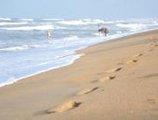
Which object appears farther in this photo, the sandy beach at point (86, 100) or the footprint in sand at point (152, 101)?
the footprint in sand at point (152, 101)

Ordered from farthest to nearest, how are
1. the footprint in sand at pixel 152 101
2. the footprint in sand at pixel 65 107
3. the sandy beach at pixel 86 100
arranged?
the footprint in sand at pixel 65 107, the footprint in sand at pixel 152 101, the sandy beach at pixel 86 100

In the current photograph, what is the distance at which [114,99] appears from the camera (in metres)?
4.50

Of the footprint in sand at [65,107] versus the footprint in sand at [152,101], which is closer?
the footprint in sand at [152,101]

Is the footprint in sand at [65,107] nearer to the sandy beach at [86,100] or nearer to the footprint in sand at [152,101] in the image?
the sandy beach at [86,100]

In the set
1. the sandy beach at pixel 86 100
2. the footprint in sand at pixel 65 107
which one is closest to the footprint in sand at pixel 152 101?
the sandy beach at pixel 86 100

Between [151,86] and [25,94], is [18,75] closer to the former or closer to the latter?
[25,94]

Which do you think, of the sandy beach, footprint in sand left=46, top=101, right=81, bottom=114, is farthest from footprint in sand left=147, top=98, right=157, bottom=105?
footprint in sand left=46, top=101, right=81, bottom=114

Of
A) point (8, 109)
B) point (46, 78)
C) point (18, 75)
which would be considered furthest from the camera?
point (18, 75)

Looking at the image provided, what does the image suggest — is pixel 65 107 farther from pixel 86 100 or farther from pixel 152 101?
pixel 152 101

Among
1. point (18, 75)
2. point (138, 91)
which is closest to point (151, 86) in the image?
point (138, 91)

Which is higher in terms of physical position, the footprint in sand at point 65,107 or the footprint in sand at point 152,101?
the footprint in sand at point 152,101

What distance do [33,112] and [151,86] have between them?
1.58 m

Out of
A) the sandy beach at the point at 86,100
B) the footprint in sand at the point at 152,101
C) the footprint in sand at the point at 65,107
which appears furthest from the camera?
the footprint in sand at the point at 65,107

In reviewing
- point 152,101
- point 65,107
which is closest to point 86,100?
point 65,107
